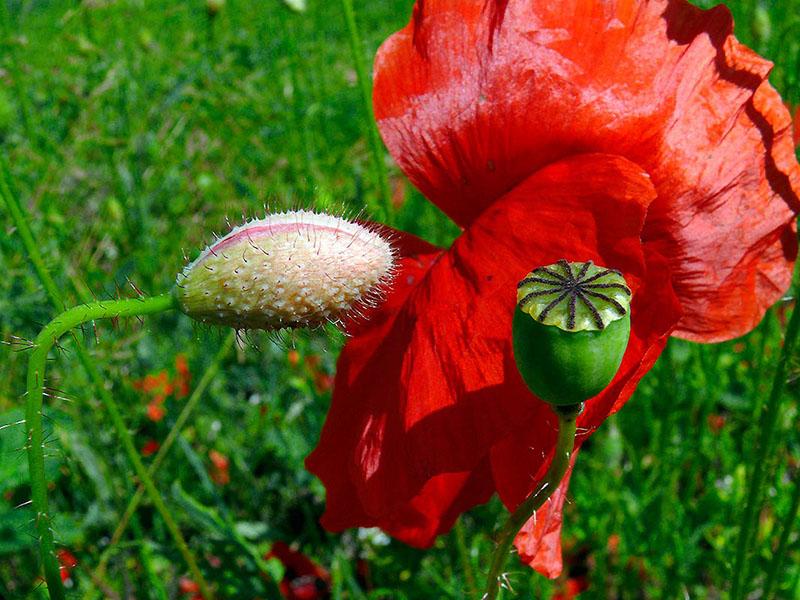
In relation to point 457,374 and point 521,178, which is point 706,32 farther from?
point 457,374

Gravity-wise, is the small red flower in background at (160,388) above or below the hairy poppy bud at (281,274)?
below

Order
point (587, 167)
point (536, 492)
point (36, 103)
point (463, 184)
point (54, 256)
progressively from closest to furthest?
point (536, 492), point (587, 167), point (463, 184), point (54, 256), point (36, 103)

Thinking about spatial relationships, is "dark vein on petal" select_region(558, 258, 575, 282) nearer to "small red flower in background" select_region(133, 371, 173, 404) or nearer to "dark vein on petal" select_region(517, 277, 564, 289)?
"dark vein on petal" select_region(517, 277, 564, 289)

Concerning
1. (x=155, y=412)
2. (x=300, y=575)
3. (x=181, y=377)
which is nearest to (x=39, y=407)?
(x=300, y=575)

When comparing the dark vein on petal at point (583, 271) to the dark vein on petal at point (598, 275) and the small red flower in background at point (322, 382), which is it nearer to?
the dark vein on petal at point (598, 275)

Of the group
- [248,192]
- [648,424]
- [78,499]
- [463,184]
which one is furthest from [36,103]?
[463,184]

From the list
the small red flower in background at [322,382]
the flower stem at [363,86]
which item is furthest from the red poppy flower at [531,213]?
the small red flower in background at [322,382]

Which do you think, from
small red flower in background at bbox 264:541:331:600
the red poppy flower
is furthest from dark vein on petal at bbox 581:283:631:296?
small red flower in background at bbox 264:541:331:600
